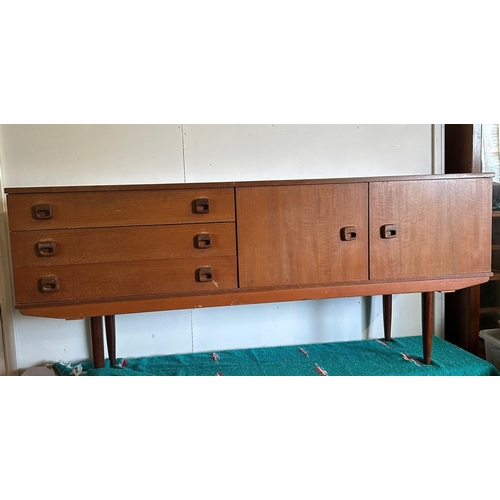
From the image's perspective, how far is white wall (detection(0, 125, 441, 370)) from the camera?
206 cm

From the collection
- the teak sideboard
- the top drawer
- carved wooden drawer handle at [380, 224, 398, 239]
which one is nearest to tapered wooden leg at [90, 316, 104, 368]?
the teak sideboard

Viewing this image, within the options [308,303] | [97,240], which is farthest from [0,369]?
[308,303]

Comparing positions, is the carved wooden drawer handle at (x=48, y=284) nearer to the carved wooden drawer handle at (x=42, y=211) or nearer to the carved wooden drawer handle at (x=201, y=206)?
the carved wooden drawer handle at (x=42, y=211)

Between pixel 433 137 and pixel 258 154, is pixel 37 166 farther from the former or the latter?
pixel 433 137

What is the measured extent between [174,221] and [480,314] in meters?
1.69

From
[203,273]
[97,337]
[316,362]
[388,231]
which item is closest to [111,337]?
[97,337]

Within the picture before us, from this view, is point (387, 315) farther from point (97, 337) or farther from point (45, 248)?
point (45, 248)

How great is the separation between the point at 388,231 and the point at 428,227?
16cm

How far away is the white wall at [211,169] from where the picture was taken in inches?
81.1

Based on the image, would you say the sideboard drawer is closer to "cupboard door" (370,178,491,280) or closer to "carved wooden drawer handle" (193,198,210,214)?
"carved wooden drawer handle" (193,198,210,214)

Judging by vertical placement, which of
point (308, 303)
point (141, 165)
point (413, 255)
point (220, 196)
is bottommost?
point (308, 303)

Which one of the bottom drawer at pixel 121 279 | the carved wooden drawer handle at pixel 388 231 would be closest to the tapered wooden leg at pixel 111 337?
the bottom drawer at pixel 121 279

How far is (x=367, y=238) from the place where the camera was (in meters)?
1.77

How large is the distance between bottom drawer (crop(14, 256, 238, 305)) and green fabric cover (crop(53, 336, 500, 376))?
43 centimetres
